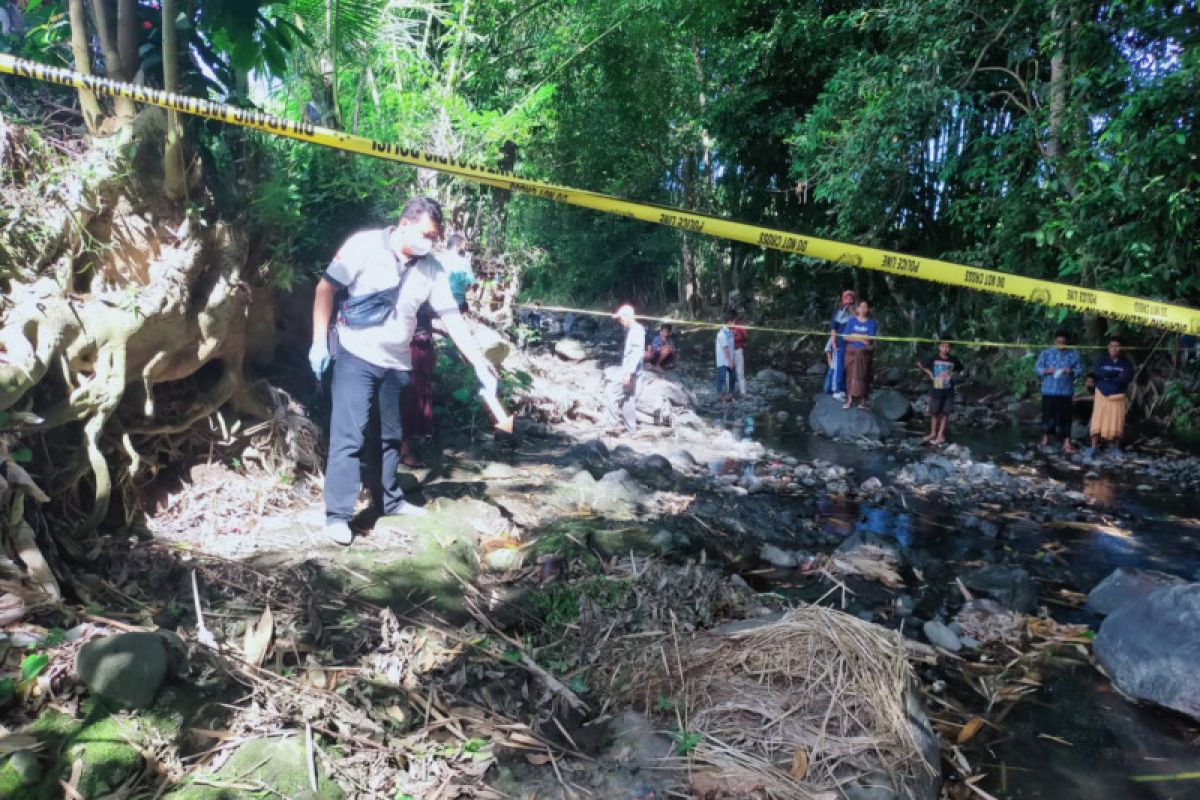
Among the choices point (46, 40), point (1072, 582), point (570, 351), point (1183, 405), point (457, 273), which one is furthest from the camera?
point (570, 351)

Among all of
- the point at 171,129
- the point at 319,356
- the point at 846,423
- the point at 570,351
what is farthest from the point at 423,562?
the point at 570,351

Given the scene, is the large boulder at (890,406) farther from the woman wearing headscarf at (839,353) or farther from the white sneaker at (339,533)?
the white sneaker at (339,533)

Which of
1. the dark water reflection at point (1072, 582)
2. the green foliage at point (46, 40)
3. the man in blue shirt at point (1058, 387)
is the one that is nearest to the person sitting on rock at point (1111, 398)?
the man in blue shirt at point (1058, 387)

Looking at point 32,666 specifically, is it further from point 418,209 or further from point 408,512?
Answer: point 418,209

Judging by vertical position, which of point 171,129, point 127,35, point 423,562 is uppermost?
point 127,35

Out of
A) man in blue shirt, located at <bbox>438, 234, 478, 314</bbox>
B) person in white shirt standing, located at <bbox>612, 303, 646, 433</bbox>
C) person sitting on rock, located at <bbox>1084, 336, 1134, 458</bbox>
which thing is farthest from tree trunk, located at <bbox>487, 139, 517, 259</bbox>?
person sitting on rock, located at <bbox>1084, 336, 1134, 458</bbox>

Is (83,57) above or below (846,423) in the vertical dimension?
above

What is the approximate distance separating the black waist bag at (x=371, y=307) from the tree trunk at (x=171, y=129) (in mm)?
1122

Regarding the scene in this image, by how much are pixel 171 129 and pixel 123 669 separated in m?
2.93

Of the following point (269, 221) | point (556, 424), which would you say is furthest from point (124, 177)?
point (556, 424)

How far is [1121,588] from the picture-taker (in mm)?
4723

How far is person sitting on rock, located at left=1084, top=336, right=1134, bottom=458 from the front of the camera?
9273mm

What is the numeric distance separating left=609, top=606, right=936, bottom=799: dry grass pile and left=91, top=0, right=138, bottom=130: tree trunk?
3973 millimetres

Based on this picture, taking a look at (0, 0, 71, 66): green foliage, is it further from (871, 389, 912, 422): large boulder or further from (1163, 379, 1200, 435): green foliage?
(1163, 379, 1200, 435): green foliage
